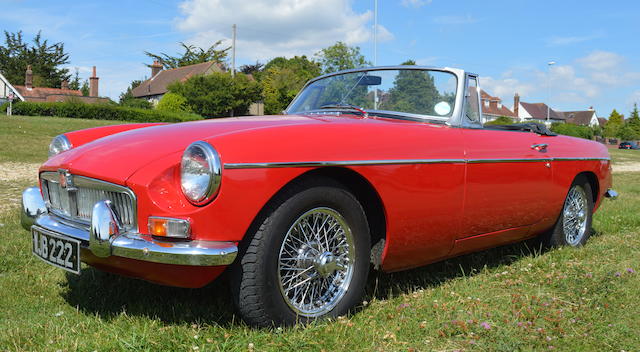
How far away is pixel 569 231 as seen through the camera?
4461mm

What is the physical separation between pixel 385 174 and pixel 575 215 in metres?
2.50

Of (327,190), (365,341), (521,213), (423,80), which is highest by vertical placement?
(423,80)

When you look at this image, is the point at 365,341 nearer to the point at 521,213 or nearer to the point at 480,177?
the point at 480,177

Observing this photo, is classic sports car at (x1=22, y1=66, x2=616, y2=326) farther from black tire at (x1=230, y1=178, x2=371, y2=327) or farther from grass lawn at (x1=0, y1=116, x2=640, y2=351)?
grass lawn at (x1=0, y1=116, x2=640, y2=351)

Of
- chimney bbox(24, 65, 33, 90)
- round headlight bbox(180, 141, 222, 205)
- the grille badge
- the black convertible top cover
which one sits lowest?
the grille badge

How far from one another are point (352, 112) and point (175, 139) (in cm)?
133

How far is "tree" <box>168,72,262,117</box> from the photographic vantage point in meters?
37.8

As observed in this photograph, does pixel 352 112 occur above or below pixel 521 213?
above

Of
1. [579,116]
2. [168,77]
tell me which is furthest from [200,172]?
[579,116]

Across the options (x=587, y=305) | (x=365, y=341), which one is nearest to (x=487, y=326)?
(x=365, y=341)

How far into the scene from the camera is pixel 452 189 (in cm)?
304

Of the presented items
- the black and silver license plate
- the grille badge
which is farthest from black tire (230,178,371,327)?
the grille badge

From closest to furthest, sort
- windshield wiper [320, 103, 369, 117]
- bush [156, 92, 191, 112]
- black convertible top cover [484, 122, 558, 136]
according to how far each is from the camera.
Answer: windshield wiper [320, 103, 369, 117], black convertible top cover [484, 122, 558, 136], bush [156, 92, 191, 112]

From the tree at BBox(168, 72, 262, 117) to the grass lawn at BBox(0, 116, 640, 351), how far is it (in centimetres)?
3460
